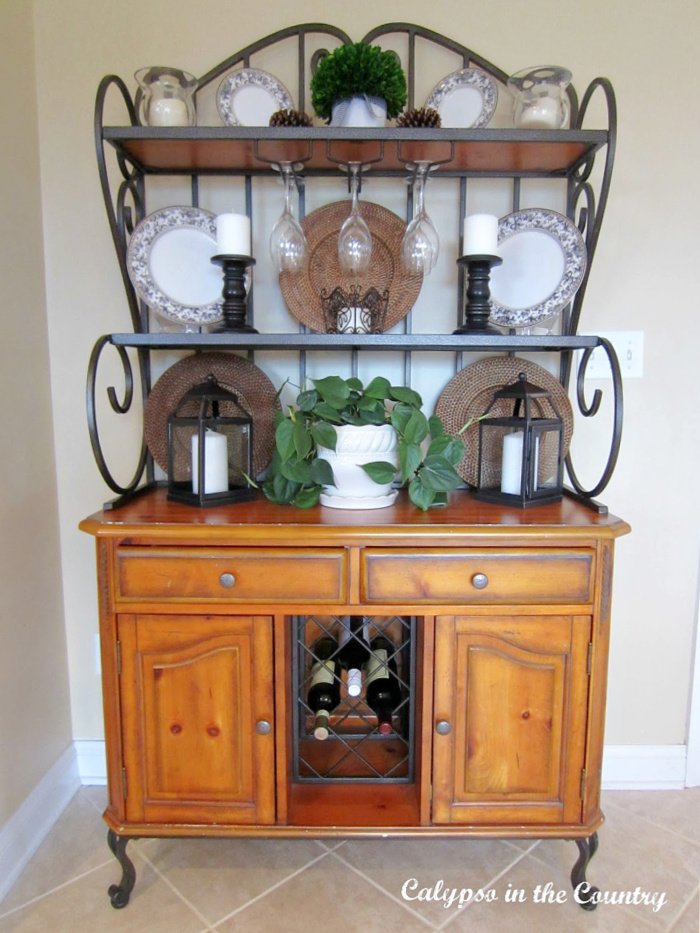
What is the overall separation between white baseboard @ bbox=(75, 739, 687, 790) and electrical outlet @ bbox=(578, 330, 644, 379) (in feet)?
3.24

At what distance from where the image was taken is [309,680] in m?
1.43

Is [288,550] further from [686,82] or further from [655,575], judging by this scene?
Result: [686,82]

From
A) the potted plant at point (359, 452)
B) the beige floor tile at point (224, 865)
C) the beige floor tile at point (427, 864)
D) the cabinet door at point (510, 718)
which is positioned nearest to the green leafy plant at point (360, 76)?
the potted plant at point (359, 452)

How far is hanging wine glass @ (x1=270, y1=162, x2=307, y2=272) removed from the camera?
4.09 ft

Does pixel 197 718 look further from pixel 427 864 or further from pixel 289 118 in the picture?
pixel 289 118

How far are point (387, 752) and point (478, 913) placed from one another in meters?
0.35

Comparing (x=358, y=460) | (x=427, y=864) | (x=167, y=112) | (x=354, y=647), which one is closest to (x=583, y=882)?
(x=427, y=864)

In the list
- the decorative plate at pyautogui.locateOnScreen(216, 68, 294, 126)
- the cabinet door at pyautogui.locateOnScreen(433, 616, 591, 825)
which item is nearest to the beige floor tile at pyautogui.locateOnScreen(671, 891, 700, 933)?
the cabinet door at pyautogui.locateOnScreen(433, 616, 591, 825)

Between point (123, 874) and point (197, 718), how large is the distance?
1.30 ft

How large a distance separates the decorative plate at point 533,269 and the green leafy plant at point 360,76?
371 mm

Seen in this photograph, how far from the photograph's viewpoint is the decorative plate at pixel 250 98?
1.33 metres

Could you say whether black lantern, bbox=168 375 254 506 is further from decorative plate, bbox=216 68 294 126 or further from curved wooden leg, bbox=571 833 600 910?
curved wooden leg, bbox=571 833 600 910

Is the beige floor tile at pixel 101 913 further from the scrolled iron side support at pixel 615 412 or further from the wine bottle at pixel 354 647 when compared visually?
the scrolled iron side support at pixel 615 412

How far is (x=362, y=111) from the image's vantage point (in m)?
1.22
